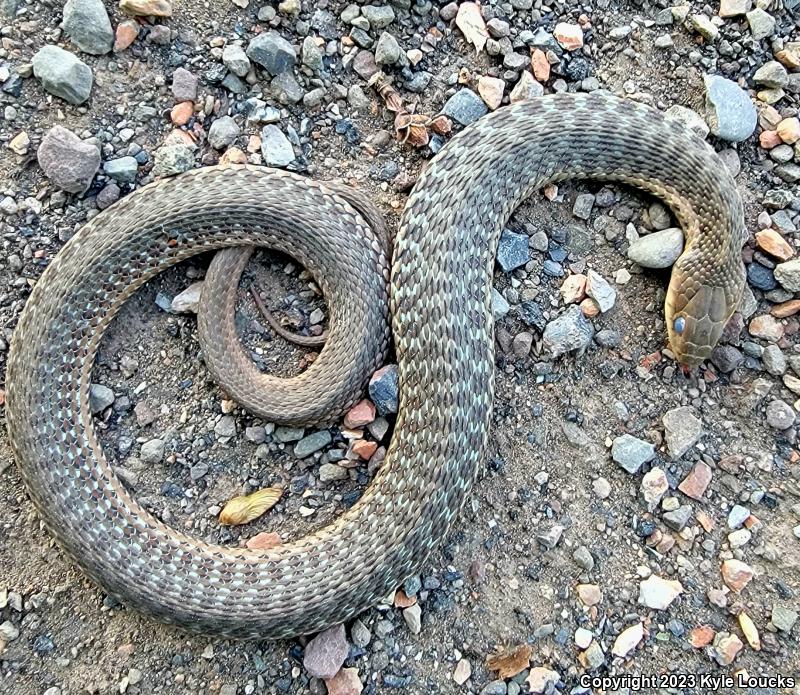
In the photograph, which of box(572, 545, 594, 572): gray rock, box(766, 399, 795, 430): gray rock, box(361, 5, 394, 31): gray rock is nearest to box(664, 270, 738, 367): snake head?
box(766, 399, 795, 430): gray rock

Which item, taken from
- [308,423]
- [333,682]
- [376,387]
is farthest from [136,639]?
[376,387]

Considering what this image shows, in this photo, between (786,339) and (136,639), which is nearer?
(136,639)

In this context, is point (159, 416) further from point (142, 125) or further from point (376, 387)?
point (142, 125)

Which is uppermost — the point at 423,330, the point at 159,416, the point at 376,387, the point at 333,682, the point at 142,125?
the point at 142,125

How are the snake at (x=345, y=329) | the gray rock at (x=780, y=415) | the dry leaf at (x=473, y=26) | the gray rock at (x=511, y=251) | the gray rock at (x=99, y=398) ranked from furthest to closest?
the dry leaf at (x=473, y=26), the gray rock at (x=511, y=251), the gray rock at (x=780, y=415), the gray rock at (x=99, y=398), the snake at (x=345, y=329)

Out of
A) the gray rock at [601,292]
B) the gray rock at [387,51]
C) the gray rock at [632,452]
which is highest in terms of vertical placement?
the gray rock at [387,51]

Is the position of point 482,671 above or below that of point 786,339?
below

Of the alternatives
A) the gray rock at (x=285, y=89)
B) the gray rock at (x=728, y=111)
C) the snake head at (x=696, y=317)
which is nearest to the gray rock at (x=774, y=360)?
the snake head at (x=696, y=317)

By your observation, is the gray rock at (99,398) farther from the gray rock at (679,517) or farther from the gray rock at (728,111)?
the gray rock at (728,111)
